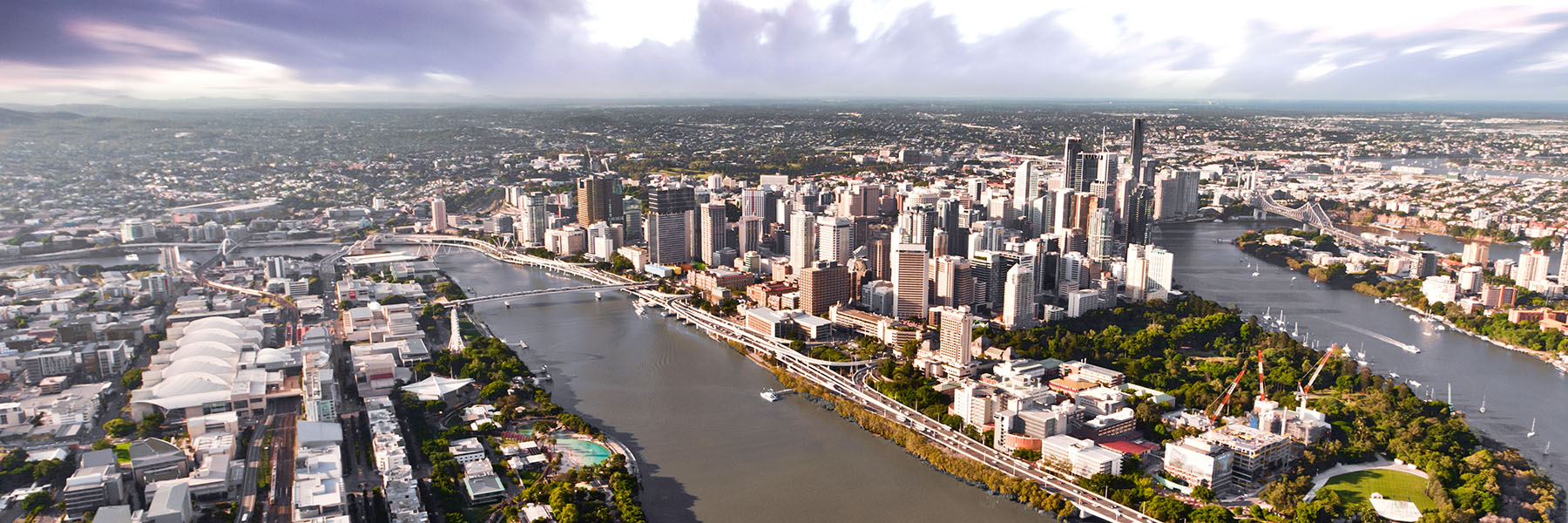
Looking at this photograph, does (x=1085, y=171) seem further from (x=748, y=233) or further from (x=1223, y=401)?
(x=1223, y=401)

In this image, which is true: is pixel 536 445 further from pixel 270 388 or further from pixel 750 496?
pixel 270 388

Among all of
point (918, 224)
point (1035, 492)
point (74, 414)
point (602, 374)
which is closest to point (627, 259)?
point (918, 224)

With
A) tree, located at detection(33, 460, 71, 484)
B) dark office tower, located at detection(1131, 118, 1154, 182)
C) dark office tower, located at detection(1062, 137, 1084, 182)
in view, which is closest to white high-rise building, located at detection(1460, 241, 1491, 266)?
dark office tower, located at detection(1062, 137, 1084, 182)

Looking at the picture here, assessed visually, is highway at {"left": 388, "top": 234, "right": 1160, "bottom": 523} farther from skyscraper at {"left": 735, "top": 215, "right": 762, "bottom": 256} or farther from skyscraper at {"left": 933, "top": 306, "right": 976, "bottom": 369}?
skyscraper at {"left": 735, "top": 215, "right": 762, "bottom": 256}

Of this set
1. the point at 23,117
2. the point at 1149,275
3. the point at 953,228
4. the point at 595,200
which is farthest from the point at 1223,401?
the point at 595,200

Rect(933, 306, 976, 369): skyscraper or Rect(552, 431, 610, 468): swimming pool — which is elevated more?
Rect(933, 306, 976, 369): skyscraper

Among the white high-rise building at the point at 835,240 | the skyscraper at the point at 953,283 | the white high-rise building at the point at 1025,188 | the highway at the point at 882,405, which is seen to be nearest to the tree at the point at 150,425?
the highway at the point at 882,405
